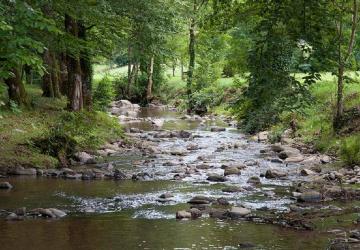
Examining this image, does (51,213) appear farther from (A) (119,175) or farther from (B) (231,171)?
(B) (231,171)

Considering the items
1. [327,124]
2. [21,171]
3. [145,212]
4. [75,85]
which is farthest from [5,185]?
[327,124]

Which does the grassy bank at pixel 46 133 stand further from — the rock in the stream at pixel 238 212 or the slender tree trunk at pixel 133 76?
the slender tree trunk at pixel 133 76

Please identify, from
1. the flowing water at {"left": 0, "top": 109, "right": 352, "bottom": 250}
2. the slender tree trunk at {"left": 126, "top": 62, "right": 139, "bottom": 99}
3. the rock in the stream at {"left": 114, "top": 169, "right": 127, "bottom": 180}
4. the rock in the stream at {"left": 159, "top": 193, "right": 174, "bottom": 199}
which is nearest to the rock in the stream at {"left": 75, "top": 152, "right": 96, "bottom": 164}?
the flowing water at {"left": 0, "top": 109, "right": 352, "bottom": 250}

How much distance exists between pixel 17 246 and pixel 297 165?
10.2 m

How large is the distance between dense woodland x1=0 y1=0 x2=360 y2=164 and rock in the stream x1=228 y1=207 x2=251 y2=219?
1810 millimetres

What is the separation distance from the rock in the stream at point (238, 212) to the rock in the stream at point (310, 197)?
5.15ft

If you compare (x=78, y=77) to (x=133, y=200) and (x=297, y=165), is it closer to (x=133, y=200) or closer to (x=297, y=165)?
(x=297, y=165)

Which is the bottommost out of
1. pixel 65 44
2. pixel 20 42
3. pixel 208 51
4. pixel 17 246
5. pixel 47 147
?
pixel 17 246

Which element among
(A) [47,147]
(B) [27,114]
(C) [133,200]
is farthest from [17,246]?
(B) [27,114]

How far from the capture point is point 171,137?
23453 mm

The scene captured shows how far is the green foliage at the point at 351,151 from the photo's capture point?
1487 cm

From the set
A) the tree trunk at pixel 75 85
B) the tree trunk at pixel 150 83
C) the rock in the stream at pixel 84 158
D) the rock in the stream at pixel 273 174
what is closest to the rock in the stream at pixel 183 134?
the tree trunk at pixel 75 85

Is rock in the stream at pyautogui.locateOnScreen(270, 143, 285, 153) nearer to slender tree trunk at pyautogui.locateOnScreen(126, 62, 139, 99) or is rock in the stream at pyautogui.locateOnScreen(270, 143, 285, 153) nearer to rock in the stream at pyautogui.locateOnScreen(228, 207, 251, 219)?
rock in the stream at pyautogui.locateOnScreen(228, 207, 251, 219)

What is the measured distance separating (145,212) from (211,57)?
36593 millimetres
